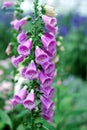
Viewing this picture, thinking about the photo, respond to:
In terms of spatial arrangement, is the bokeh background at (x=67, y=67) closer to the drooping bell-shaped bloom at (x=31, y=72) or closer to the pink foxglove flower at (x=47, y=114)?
the pink foxglove flower at (x=47, y=114)

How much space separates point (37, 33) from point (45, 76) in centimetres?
31

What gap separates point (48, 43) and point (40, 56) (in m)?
0.11

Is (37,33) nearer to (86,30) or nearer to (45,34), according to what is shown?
(45,34)

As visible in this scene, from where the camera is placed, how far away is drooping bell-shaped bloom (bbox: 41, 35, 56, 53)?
11.2ft

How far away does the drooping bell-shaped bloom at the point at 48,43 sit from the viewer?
341 cm

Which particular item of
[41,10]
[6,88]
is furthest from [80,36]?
[41,10]

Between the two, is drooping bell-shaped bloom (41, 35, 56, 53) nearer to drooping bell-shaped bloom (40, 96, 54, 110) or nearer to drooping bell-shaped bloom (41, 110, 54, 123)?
drooping bell-shaped bloom (40, 96, 54, 110)

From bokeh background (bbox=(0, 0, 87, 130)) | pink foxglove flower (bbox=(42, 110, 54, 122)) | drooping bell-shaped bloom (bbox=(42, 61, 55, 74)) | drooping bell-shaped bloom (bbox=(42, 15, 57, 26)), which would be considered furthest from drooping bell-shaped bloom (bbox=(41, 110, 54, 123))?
drooping bell-shaped bloom (bbox=(42, 15, 57, 26))

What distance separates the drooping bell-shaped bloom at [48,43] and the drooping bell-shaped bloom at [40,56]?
48mm

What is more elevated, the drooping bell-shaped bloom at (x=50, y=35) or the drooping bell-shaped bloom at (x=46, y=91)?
the drooping bell-shaped bloom at (x=50, y=35)

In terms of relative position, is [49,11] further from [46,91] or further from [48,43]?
[46,91]

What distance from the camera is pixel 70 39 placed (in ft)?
35.7

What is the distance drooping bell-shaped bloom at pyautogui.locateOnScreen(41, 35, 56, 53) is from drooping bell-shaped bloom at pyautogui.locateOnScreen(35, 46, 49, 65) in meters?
0.05

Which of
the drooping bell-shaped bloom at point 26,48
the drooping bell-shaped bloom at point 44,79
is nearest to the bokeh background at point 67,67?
the drooping bell-shaped bloom at point 44,79
